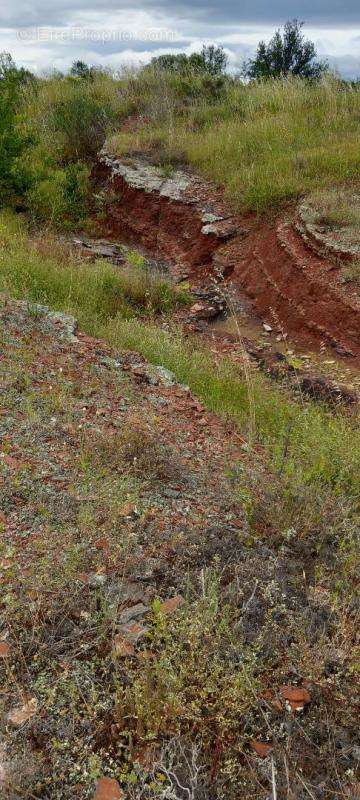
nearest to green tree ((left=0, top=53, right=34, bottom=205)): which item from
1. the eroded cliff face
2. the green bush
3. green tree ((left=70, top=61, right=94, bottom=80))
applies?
the green bush

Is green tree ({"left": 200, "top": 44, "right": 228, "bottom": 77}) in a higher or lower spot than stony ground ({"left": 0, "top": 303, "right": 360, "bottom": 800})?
higher

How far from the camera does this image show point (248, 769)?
1.80 metres

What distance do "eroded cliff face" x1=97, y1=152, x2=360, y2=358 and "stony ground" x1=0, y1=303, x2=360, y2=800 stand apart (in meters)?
3.71

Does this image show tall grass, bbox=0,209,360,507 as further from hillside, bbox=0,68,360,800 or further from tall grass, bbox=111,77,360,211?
tall grass, bbox=111,77,360,211

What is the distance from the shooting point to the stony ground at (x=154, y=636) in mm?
1766

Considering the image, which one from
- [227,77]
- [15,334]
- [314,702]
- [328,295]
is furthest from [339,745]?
[227,77]

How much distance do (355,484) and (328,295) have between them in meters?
3.71

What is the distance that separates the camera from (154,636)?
211 centimetres

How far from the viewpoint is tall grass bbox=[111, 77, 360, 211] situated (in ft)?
25.7

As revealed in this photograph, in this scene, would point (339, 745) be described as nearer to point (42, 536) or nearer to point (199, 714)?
point (199, 714)

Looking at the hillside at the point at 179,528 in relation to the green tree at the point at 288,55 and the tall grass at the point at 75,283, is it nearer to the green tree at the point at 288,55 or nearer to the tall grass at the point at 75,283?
the tall grass at the point at 75,283

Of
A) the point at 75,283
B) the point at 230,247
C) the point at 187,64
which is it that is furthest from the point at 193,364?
the point at 187,64

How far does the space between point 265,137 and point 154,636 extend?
326 inches

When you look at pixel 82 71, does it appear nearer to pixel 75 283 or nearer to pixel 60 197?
pixel 60 197
